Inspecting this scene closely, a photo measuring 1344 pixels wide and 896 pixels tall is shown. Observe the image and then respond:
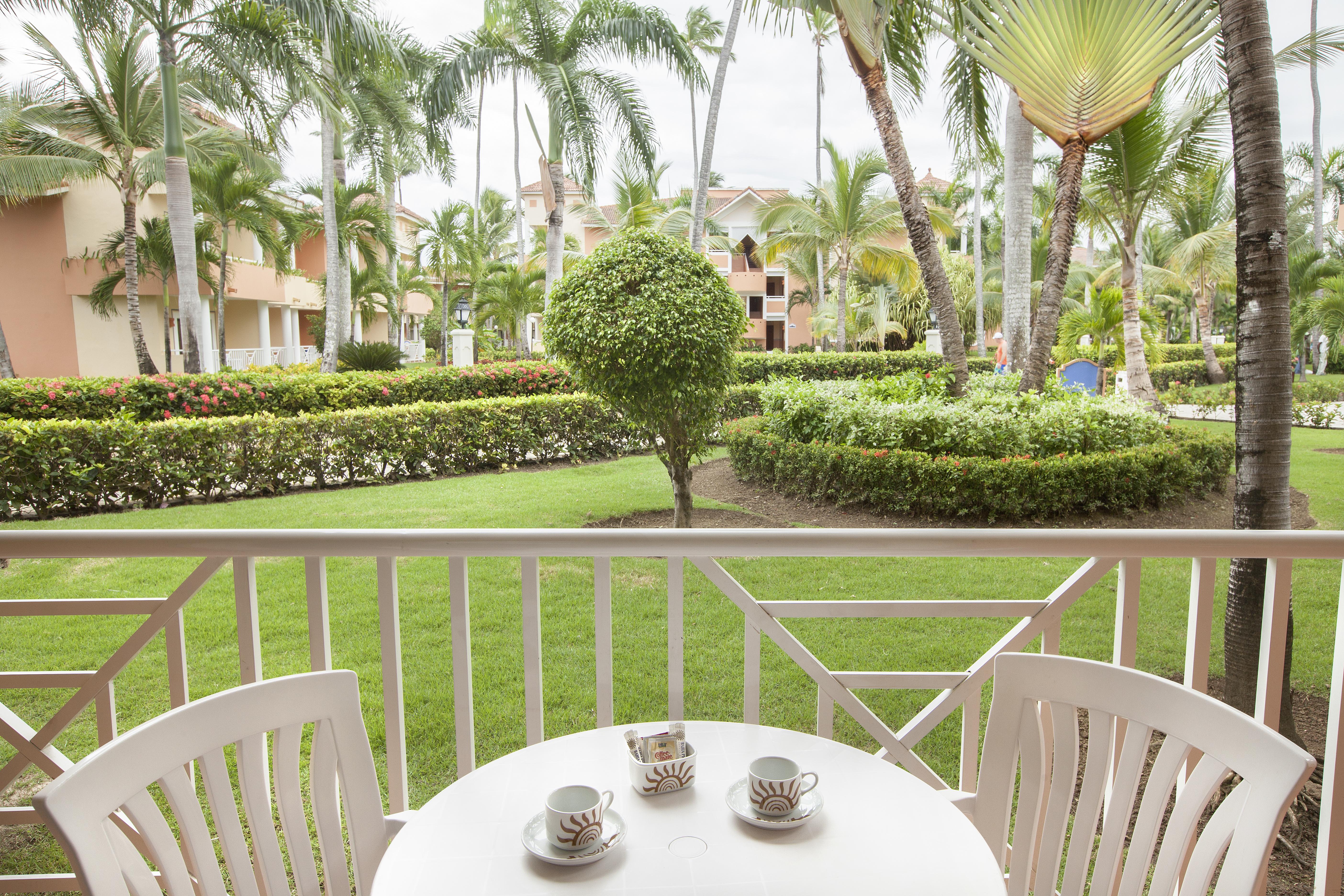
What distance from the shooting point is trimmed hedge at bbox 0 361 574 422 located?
8.11 meters

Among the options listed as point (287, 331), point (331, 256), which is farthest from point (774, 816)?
point (287, 331)

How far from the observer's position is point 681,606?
1.73m

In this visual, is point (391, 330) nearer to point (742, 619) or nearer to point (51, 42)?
point (51, 42)

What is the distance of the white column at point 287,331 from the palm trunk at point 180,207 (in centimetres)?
1216

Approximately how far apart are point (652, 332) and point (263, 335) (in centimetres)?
2010

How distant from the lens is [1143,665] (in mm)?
4223

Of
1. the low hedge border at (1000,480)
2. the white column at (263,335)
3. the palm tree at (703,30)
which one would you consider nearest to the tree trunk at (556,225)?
the palm tree at (703,30)

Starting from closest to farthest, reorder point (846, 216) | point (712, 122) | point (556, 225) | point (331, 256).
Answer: point (556, 225) < point (331, 256) < point (712, 122) < point (846, 216)

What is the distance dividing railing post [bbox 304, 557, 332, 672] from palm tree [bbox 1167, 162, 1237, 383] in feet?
59.0

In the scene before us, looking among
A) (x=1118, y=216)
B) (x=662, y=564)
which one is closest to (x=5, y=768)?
(x=662, y=564)

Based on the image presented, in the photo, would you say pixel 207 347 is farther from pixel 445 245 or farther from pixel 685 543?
pixel 685 543

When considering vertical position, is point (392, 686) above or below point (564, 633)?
above

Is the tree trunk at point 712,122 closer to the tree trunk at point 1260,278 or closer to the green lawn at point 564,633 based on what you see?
the green lawn at point 564,633

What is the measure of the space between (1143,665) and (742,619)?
219cm
